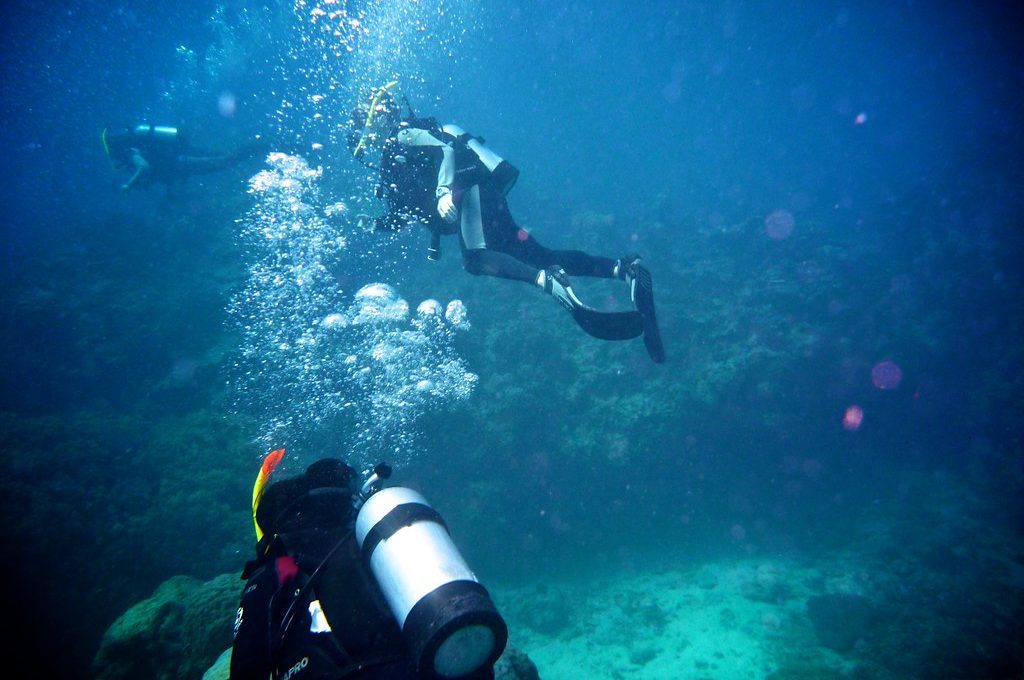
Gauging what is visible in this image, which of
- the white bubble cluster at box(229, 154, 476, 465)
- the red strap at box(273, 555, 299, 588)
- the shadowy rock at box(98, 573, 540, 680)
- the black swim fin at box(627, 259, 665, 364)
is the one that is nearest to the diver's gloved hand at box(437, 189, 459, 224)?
the black swim fin at box(627, 259, 665, 364)

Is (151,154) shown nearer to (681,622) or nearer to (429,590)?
(429,590)

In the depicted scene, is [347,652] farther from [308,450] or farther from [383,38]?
[383,38]

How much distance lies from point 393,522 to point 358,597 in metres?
0.31

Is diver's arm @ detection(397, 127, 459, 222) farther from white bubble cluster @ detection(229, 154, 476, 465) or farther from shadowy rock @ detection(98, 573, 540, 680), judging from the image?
white bubble cluster @ detection(229, 154, 476, 465)

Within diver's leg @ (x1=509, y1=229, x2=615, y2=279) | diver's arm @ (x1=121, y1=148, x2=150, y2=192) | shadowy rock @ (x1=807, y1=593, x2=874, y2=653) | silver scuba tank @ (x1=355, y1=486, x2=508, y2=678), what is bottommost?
shadowy rock @ (x1=807, y1=593, x2=874, y2=653)

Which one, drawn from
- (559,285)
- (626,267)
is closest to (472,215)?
(559,285)

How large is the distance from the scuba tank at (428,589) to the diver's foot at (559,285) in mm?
3078

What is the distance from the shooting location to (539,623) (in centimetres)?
852

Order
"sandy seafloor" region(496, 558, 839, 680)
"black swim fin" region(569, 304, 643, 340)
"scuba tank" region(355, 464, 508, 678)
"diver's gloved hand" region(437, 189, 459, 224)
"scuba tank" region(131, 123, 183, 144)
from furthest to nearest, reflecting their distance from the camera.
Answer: "scuba tank" region(131, 123, 183, 144)
"sandy seafloor" region(496, 558, 839, 680)
"diver's gloved hand" region(437, 189, 459, 224)
"black swim fin" region(569, 304, 643, 340)
"scuba tank" region(355, 464, 508, 678)

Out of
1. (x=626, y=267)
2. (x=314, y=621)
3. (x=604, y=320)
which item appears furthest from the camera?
(x=626, y=267)

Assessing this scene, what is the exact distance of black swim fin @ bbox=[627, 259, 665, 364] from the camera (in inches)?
192

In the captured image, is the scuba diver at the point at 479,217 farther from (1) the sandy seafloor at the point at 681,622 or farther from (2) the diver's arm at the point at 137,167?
(2) the diver's arm at the point at 137,167

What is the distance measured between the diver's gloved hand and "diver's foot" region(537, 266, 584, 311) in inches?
46.3

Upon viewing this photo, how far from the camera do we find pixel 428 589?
1484mm
